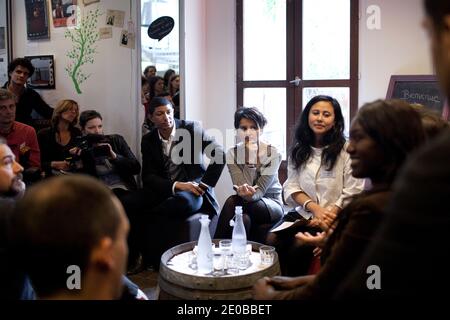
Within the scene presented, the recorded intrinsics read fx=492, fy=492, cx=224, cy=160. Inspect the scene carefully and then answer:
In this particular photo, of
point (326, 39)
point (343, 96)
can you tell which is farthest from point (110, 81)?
point (343, 96)

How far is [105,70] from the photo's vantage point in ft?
12.4

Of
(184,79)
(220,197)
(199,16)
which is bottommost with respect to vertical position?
(220,197)

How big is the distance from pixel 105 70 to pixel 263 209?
1.67 metres

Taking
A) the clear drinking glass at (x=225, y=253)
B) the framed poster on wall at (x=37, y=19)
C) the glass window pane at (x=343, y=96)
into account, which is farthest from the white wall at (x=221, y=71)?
the clear drinking glass at (x=225, y=253)

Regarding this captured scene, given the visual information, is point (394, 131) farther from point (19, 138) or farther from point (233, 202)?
point (19, 138)

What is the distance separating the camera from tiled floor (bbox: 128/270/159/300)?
2987 millimetres

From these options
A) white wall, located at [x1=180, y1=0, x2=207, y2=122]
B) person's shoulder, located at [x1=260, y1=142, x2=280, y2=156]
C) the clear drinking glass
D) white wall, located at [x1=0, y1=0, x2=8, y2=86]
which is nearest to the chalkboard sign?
person's shoulder, located at [x1=260, y1=142, x2=280, y2=156]

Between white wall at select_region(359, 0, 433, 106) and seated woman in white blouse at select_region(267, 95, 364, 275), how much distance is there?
2.45 feet

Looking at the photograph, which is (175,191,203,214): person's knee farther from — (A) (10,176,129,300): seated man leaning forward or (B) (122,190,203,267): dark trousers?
(A) (10,176,129,300): seated man leaning forward

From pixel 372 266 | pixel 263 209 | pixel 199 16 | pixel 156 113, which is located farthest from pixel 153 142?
pixel 372 266

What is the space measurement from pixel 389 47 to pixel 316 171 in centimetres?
131

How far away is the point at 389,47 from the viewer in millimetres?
3590
